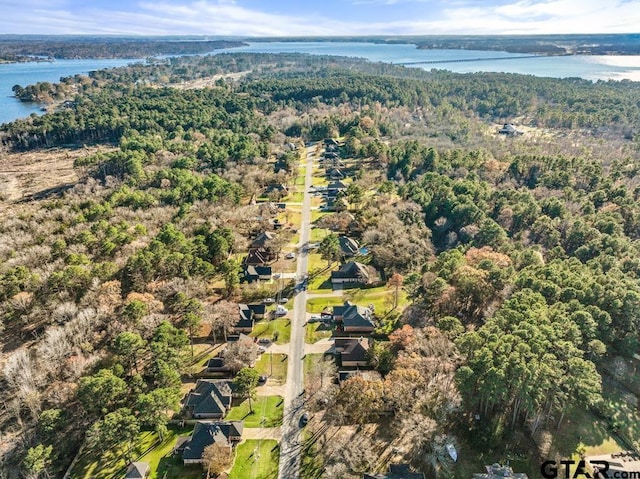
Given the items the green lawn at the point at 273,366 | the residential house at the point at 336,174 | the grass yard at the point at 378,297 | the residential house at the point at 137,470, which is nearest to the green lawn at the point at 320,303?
the grass yard at the point at 378,297

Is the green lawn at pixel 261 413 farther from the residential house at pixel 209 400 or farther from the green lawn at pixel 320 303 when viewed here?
the green lawn at pixel 320 303

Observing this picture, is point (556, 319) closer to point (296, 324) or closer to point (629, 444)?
point (629, 444)

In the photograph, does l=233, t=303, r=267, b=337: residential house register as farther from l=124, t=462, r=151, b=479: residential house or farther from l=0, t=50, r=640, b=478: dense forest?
l=124, t=462, r=151, b=479: residential house

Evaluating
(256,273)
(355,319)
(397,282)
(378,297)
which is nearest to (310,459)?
(355,319)

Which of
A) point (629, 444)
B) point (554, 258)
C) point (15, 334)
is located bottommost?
point (15, 334)

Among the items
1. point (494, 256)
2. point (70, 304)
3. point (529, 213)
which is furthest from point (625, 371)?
point (70, 304)
